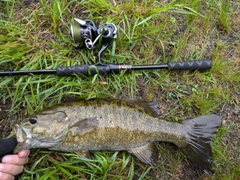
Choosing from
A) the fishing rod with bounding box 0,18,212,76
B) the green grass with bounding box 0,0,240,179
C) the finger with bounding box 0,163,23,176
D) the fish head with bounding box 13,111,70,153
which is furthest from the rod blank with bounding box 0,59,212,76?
the finger with bounding box 0,163,23,176

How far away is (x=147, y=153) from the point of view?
3066 mm

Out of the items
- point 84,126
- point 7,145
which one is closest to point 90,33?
point 84,126

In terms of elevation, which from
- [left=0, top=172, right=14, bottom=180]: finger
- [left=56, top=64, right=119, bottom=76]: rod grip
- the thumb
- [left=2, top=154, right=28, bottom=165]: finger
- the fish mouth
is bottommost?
[left=0, top=172, right=14, bottom=180]: finger

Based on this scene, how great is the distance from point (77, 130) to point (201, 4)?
2.34 m

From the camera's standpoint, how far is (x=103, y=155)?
310cm

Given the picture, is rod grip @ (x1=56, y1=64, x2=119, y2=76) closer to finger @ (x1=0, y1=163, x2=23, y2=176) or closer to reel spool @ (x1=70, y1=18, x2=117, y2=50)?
reel spool @ (x1=70, y1=18, x2=117, y2=50)

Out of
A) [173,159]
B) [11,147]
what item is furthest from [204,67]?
[11,147]

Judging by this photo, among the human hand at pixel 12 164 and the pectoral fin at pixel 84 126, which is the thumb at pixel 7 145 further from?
the pectoral fin at pixel 84 126

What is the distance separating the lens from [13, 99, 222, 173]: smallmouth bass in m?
2.68

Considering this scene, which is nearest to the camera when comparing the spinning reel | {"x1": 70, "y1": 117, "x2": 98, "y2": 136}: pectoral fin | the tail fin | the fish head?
the fish head

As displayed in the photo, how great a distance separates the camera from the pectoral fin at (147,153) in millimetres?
3049

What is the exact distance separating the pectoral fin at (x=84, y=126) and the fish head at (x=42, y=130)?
0.27 feet

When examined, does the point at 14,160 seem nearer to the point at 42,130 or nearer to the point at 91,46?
the point at 42,130

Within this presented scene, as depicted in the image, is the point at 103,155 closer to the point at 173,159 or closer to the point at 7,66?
the point at 173,159
